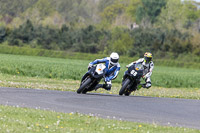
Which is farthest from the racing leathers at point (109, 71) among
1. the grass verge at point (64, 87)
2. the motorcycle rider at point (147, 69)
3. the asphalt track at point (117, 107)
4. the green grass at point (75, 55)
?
the green grass at point (75, 55)

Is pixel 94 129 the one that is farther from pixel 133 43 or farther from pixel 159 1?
pixel 159 1

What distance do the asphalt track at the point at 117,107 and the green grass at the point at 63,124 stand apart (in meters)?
0.85

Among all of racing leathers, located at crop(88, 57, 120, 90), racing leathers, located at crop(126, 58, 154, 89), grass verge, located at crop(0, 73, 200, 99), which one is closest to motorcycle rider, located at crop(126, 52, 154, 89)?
racing leathers, located at crop(126, 58, 154, 89)

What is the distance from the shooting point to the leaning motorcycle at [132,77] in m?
18.8

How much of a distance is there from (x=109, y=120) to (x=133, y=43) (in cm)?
8183

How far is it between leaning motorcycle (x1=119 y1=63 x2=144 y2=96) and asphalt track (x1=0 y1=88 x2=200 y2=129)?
85.9 inches

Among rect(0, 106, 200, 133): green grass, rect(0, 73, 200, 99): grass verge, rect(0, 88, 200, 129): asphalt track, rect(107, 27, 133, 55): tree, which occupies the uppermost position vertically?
rect(0, 106, 200, 133): green grass

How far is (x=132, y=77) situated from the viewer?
18.8 meters

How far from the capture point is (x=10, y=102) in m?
14.1

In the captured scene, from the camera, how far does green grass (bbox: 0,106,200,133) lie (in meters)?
10.0

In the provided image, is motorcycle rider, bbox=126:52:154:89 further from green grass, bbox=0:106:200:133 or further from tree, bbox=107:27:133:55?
tree, bbox=107:27:133:55

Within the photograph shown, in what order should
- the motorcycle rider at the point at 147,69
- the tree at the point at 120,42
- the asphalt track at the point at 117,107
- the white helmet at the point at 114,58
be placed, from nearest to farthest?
the asphalt track at the point at 117,107 → the white helmet at the point at 114,58 → the motorcycle rider at the point at 147,69 → the tree at the point at 120,42

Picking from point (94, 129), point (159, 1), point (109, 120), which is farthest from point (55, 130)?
point (159, 1)

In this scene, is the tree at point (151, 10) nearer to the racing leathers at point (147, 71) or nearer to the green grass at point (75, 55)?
the green grass at point (75, 55)
